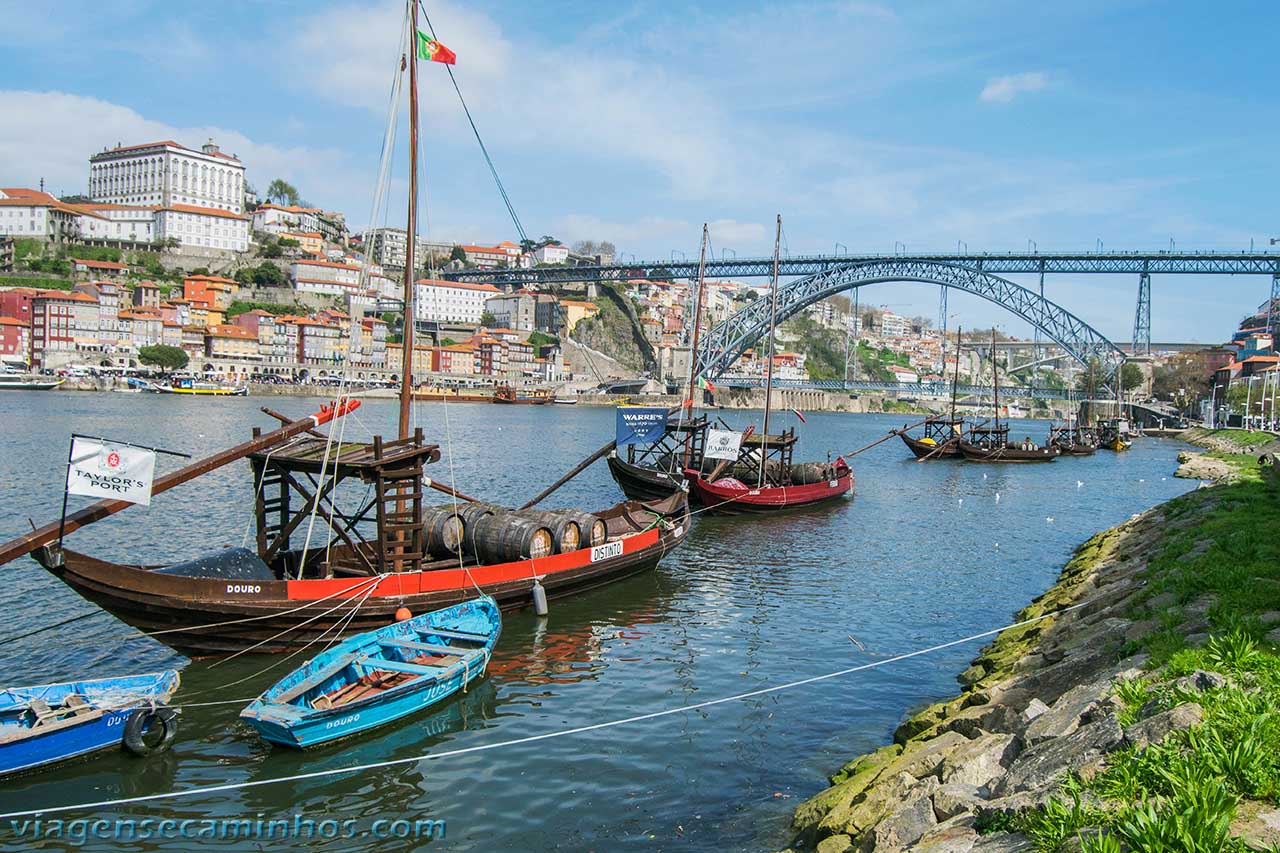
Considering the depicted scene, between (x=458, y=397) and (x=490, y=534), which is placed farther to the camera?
(x=458, y=397)

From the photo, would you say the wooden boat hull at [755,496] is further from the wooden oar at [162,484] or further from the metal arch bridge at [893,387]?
the metal arch bridge at [893,387]

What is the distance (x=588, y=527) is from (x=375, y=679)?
25.4 ft

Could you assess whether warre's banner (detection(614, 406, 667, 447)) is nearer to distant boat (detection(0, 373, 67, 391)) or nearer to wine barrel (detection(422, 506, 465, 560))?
wine barrel (detection(422, 506, 465, 560))

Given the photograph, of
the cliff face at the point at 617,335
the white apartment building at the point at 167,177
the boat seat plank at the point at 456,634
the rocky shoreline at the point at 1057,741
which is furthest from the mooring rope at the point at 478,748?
the white apartment building at the point at 167,177

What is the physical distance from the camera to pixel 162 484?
14281 mm

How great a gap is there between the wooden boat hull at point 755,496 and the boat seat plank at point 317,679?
68.4 feet

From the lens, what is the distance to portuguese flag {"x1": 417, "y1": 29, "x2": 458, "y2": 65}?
61.8 ft

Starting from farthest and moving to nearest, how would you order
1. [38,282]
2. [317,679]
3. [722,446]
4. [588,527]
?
[38,282], [722,446], [588,527], [317,679]

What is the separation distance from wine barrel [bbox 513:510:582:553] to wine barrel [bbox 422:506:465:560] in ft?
5.07

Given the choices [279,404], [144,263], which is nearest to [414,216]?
[279,404]

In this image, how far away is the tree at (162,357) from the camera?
120 m

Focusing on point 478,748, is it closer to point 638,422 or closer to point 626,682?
point 626,682

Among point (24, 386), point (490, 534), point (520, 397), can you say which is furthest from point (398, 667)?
point (520, 397)

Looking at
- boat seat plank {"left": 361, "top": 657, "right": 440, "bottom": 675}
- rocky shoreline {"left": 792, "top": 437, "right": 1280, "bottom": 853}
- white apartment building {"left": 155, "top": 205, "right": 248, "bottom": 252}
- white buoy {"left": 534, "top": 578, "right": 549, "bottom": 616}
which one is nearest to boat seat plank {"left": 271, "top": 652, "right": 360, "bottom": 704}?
boat seat plank {"left": 361, "top": 657, "right": 440, "bottom": 675}
